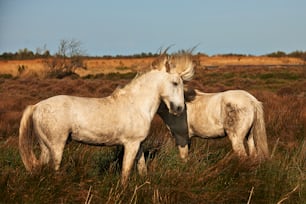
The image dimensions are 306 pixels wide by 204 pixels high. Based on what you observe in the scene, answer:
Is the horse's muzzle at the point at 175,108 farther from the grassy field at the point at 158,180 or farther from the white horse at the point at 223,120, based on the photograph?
the white horse at the point at 223,120

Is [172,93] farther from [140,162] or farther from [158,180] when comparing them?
[158,180]

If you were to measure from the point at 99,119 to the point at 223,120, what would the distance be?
227 centimetres

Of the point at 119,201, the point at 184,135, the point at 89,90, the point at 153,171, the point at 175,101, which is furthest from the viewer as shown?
the point at 89,90

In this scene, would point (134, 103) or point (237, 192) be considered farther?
point (134, 103)

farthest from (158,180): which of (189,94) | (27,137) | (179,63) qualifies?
(189,94)

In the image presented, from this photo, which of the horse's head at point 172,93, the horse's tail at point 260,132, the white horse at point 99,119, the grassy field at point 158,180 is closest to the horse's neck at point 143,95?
the white horse at point 99,119

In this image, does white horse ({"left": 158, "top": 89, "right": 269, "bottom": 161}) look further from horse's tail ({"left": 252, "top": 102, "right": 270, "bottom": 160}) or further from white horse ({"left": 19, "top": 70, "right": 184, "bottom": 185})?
white horse ({"left": 19, "top": 70, "right": 184, "bottom": 185})

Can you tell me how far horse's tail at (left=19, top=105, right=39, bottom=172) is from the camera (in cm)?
566

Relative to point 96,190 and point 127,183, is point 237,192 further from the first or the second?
point 96,190

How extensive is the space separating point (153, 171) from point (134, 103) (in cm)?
90

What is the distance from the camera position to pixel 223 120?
7230 mm

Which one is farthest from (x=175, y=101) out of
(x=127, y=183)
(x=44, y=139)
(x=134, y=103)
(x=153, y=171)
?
(x=44, y=139)

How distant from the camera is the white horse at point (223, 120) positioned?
7.07 metres

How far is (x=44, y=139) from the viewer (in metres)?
5.54
